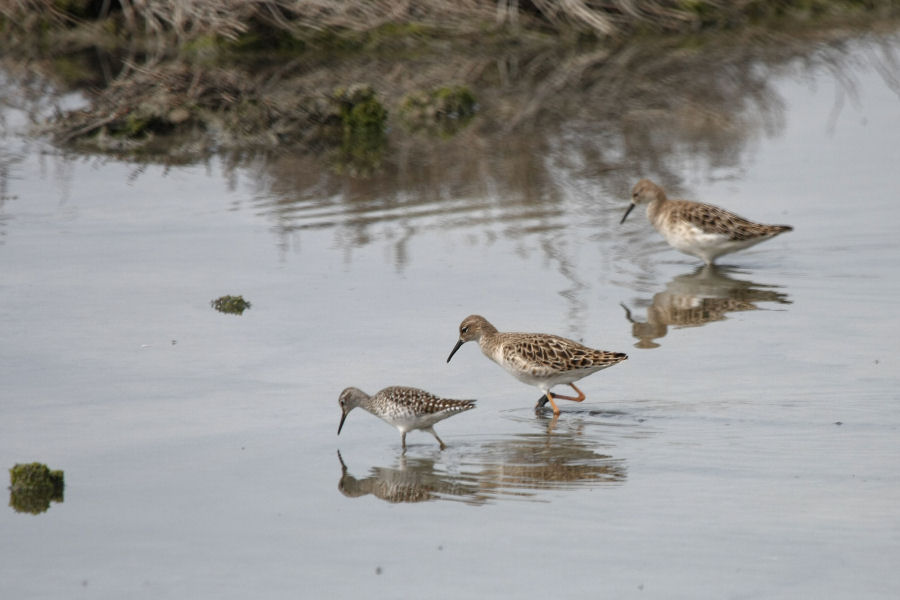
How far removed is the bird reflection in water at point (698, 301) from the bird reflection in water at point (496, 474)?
2724 mm

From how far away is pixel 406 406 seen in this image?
974cm

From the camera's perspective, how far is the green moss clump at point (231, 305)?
1330 centimetres

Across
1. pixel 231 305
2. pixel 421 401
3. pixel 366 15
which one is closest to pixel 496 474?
pixel 421 401

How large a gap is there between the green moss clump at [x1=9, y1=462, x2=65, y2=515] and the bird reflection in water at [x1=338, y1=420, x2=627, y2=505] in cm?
189

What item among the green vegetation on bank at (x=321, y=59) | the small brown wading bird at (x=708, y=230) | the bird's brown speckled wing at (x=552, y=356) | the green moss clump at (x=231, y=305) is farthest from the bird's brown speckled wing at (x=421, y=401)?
the green vegetation on bank at (x=321, y=59)

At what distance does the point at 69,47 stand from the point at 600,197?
15.9 metres

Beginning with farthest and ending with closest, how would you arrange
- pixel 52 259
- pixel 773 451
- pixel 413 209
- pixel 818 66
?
1. pixel 818 66
2. pixel 413 209
3. pixel 52 259
4. pixel 773 451

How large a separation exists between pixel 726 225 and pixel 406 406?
6601mm

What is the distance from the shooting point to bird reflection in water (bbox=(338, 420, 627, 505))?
917cm

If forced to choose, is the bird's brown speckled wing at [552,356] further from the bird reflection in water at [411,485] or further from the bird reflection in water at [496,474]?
the bird reflection in water at [411,485]

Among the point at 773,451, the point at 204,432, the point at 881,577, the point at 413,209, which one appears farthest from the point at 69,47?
the point at 881,577

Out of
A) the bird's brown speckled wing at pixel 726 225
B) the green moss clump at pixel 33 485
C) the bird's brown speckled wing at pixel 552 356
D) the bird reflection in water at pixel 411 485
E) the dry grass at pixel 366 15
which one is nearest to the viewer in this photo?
the green moss clump at pixel 33 485

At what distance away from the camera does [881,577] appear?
773 cm

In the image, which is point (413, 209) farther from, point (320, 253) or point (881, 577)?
point (881, 577)
